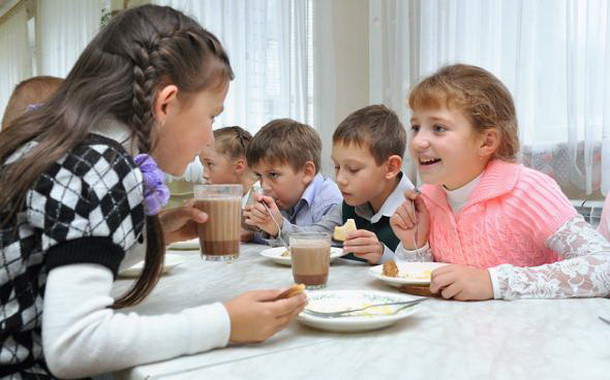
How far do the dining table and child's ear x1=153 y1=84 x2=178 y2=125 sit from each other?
376mm

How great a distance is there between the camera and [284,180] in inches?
100

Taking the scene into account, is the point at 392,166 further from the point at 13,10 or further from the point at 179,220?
the point at 13,10

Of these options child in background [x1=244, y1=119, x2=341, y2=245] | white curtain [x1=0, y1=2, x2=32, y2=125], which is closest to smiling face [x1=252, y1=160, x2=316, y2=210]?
child in background [x1=244, y1=119, x2=341, y2=245]

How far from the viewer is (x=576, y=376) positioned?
2.57 ft

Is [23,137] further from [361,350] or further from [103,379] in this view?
[361,350]

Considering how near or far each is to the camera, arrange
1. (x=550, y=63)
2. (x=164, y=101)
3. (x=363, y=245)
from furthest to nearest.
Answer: (x=550, y=63) < (x=363, y=245) < (x=164, y=101)

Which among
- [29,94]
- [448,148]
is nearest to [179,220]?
[448,148]

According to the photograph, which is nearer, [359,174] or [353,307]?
[353,307]

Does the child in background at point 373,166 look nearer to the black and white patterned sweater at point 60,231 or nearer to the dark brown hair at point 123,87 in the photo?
the dark brown hair at point 123,87

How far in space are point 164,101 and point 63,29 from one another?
20.3ft

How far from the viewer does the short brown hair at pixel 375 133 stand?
213 cm

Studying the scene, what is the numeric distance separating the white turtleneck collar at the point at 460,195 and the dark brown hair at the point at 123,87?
77 centimetres

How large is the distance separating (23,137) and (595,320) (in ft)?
3.35

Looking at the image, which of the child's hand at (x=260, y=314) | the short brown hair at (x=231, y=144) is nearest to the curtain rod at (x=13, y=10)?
the short brown hair at (x=231, y=144)
